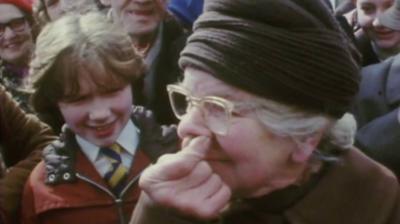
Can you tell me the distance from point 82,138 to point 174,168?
967 mm

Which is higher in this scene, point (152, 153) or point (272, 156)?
point (272, 156)

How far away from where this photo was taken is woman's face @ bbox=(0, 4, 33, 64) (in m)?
4.00

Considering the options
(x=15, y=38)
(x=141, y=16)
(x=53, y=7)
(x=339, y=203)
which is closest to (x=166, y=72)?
(x=141, y=16)

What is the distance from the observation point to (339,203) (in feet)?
6.92

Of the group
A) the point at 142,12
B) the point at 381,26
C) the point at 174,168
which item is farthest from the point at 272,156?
the point at 381,26

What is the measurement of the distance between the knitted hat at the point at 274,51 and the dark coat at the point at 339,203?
268 mm

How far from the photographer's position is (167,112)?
11.0 ft

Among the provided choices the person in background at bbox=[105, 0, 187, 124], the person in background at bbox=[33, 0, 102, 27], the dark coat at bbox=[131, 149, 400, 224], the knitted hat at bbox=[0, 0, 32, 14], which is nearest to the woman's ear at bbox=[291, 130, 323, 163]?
the dark coat at bbox=[131, 149, 400, 224]

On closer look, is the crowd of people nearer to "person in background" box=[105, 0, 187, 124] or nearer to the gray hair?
the gray hair

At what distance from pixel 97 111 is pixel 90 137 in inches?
3.8

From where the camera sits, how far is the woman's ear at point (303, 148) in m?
1.95

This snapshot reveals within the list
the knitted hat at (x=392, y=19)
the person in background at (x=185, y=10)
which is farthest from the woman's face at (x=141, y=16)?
the knitted hat at (x=392, y=19)

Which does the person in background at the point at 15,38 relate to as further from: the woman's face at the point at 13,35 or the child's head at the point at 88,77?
the child's head at the point at 88,77

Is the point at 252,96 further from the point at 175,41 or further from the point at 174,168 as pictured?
the point at 175,41
